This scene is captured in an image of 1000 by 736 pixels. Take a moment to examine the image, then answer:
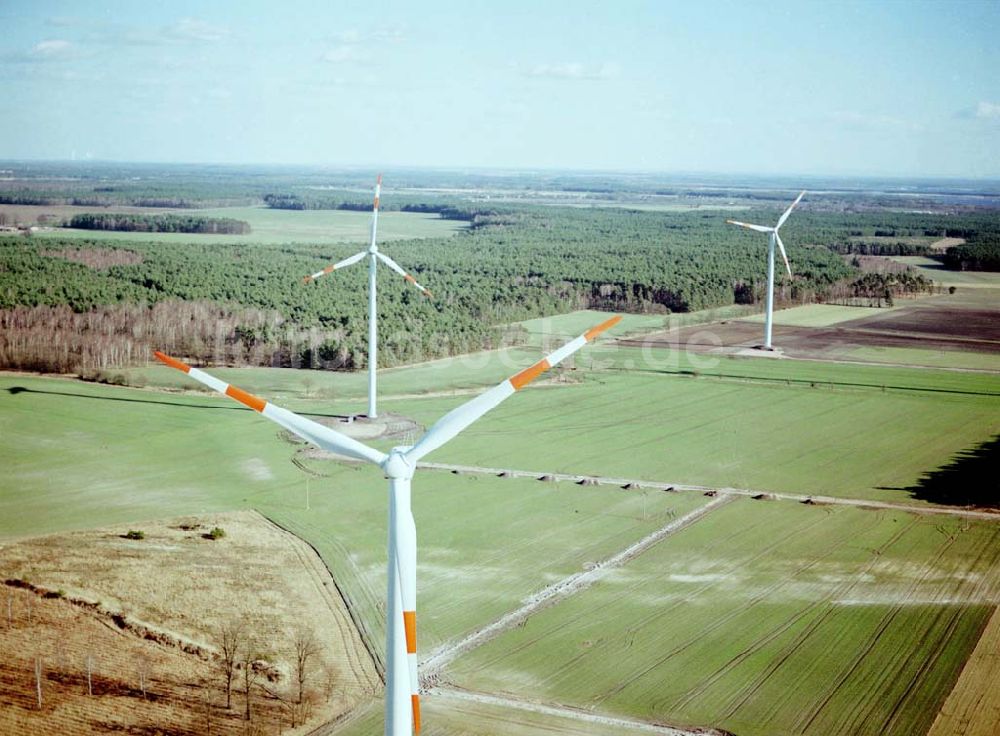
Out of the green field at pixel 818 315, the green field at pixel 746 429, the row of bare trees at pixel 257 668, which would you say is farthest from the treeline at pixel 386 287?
the row of bare trees at pixel 257 668

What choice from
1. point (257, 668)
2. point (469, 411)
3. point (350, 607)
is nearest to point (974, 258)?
point (350, 607)

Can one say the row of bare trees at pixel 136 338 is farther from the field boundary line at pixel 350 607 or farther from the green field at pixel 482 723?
the green field at pixel 482 723

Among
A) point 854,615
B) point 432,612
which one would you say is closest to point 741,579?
point 854,615

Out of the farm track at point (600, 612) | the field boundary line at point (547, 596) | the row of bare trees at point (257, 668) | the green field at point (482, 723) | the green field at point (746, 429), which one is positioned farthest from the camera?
the green field at point (746, 429)

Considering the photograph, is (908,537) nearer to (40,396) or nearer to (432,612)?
(432,612)

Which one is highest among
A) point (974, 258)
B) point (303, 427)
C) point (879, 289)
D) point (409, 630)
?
point (974, 258)

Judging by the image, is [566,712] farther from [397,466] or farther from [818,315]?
[818,315]
